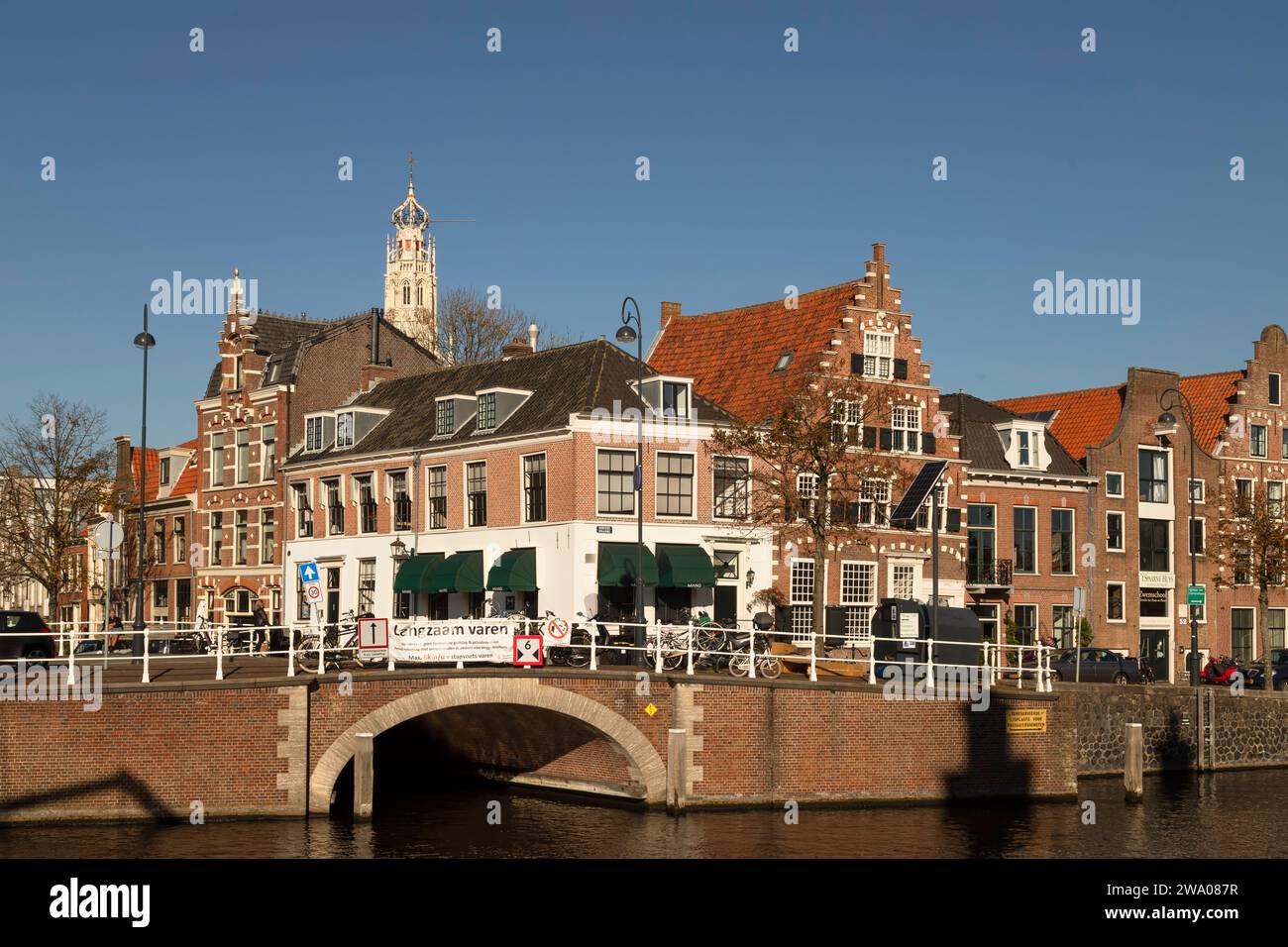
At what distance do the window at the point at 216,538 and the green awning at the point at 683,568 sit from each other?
76.8ft

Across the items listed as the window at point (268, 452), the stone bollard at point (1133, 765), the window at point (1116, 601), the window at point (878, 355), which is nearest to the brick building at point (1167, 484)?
the window at point (1116, 601)

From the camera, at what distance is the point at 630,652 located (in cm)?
3906

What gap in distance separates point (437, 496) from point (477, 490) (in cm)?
243

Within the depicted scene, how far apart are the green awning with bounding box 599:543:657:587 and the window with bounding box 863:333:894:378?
10929mm

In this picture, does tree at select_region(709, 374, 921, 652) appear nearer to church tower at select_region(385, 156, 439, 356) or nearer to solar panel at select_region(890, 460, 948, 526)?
solar panel at select_region(890, 460, 948, 526)

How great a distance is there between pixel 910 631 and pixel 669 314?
22.6 m

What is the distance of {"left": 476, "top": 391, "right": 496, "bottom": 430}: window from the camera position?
50.0 m

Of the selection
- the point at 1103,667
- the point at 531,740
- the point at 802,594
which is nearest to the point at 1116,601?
the point at 1103,667

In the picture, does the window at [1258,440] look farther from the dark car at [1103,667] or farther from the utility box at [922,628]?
the utility box at [922,628]

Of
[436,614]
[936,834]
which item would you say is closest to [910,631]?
[936,834]

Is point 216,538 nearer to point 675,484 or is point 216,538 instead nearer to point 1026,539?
point 675,484

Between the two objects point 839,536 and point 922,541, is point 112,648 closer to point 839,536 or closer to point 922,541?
point 839,536

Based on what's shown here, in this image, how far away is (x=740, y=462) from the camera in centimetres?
4850

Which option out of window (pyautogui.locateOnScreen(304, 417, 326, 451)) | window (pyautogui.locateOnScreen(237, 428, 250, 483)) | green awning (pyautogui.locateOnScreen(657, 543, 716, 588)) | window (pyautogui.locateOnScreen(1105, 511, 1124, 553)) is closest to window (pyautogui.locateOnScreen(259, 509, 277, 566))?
window (pyautogui.locateOnScreen(237, 428, 250, 483))
